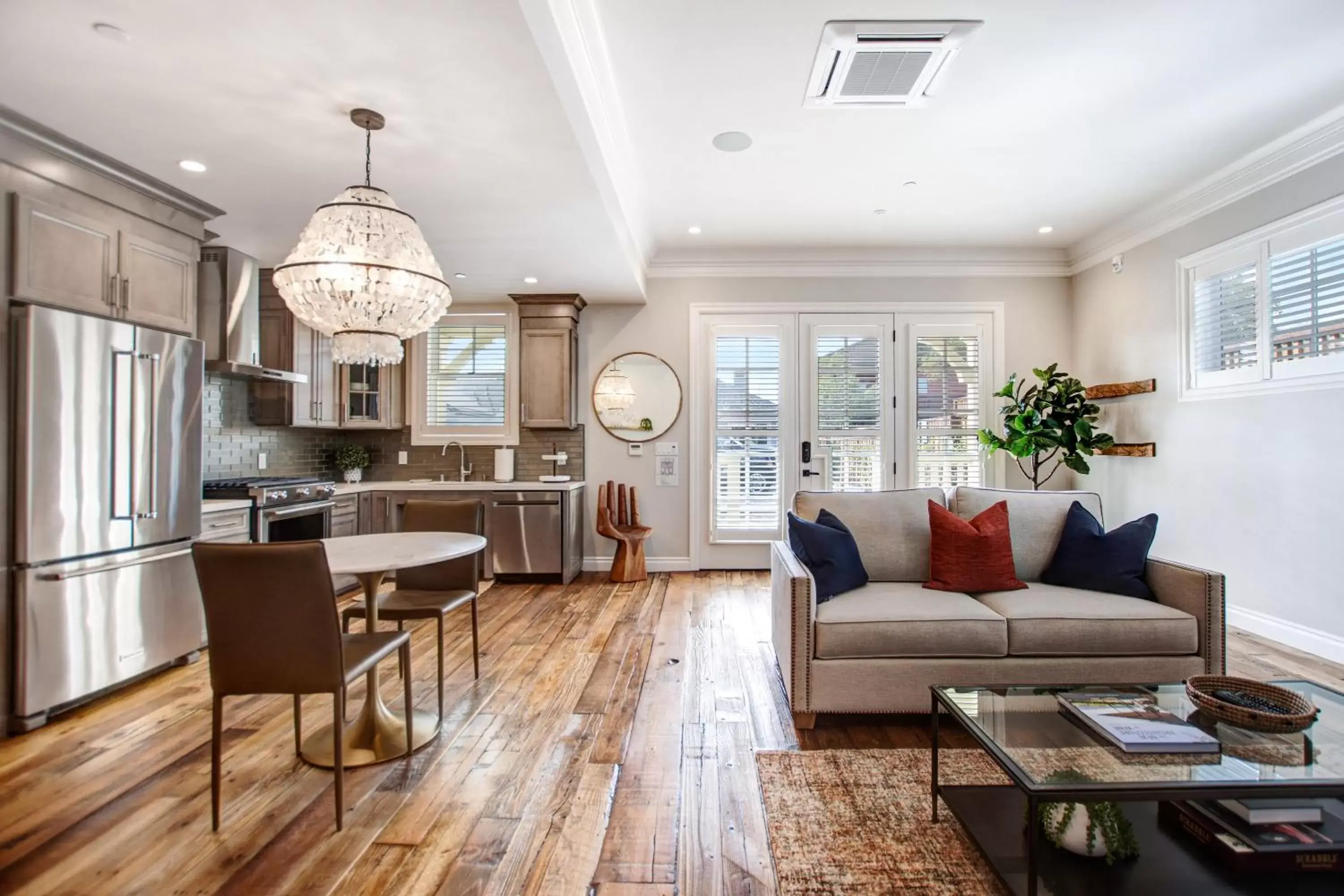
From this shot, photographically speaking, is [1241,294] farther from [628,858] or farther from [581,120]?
[628,858]

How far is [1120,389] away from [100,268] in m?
6.28

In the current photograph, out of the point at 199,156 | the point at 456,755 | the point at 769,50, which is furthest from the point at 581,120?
the point at 456,755

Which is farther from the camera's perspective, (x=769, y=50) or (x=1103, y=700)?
(x=769, y=50)

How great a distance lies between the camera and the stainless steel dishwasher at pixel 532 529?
4.92 meters

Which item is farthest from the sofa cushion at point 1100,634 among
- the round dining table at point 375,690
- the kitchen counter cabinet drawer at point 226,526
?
the kitchen counter cabinet drawer at point 226,526

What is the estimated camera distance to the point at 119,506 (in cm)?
274

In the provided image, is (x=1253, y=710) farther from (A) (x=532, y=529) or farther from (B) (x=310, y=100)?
(A) (x=532, y=529)

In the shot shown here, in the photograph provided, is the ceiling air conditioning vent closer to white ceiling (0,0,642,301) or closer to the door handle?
white ceiling (0,0,642,301)

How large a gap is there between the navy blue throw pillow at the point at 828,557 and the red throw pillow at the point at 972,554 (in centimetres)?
37

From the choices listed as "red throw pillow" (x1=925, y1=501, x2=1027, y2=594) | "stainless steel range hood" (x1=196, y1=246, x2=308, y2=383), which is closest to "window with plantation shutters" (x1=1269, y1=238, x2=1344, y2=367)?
"red throw pillow" (x1=925, y1=501, x2=1027, y2=594)

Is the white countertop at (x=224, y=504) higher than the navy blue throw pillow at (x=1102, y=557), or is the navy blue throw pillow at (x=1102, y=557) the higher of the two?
the white countertop at (x=224, y=504)

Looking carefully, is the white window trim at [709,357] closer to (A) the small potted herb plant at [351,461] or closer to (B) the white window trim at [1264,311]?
(B) the white window trim at [1264,311]

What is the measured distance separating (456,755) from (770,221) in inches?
158

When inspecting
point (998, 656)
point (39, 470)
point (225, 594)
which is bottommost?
point (998, 656)
